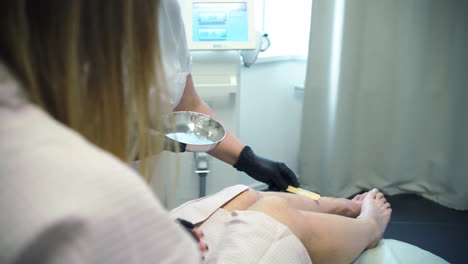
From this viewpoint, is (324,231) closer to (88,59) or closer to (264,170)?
(264,170)

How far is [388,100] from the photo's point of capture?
1.85 meters

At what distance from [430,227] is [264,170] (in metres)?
0.98

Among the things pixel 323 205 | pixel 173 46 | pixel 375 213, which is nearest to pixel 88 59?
pixel 173 46

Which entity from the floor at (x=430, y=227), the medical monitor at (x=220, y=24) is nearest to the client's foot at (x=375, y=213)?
the floor at (x=430, y=227)

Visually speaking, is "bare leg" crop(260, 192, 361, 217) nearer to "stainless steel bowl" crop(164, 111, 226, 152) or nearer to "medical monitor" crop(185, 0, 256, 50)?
"stainless steel bowl" crop(164, 111, 226, 152)

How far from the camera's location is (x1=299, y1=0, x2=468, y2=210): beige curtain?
1.72m

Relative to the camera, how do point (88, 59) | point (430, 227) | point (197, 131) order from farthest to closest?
1. point (430, 227)
2. point (197, 131)
3. point (88, 59)

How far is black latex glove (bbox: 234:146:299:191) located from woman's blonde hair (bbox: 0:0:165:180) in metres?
0.67

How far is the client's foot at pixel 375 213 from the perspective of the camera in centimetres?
111

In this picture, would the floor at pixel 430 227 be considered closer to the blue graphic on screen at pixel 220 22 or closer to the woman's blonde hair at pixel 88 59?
the blue graphic on screen at pixel 220 22

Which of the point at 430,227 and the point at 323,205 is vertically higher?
Result: the point at 323,205

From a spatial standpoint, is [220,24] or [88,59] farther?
[220,24]

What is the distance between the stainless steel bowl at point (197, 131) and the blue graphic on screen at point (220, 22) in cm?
40

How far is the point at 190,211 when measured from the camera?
2.90 ft
